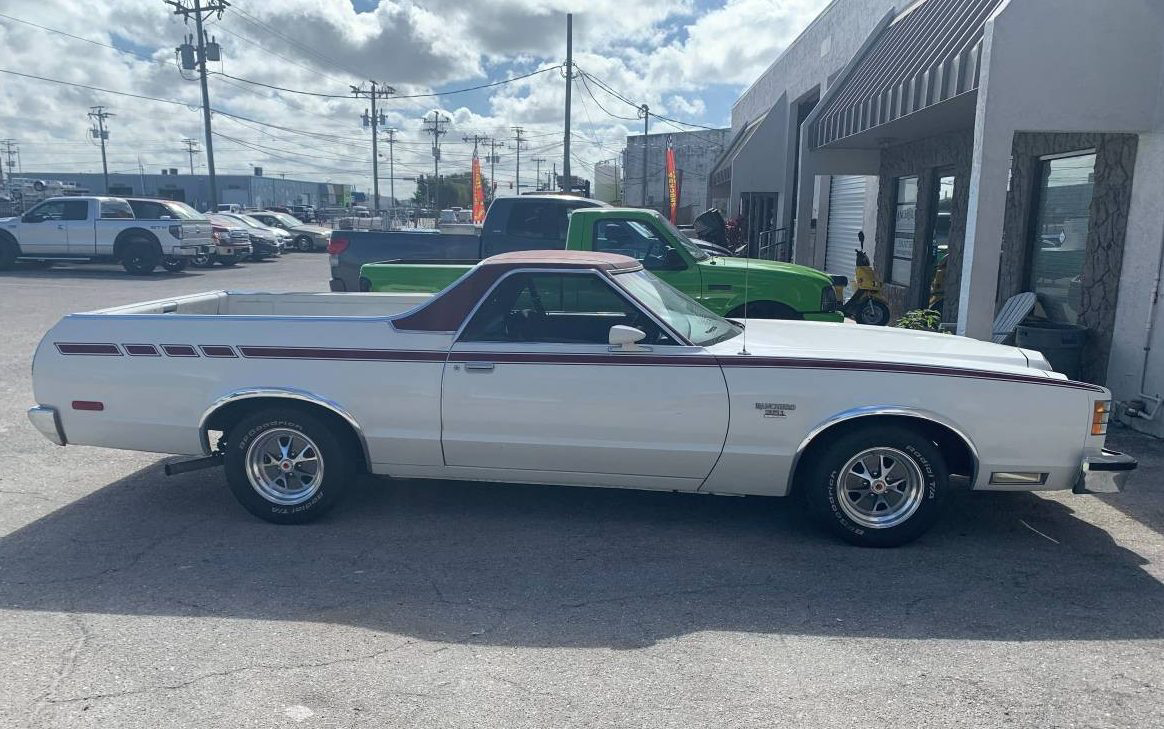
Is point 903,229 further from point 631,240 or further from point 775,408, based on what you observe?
point 775,408

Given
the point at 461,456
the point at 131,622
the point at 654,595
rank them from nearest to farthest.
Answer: the point at 131,622
the point at 654,595
the point at 461,456

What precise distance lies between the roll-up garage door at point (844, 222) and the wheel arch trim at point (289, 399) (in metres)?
12.5

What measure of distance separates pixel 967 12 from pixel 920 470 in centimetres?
642

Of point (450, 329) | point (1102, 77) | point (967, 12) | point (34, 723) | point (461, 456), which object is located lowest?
point (34, 723)

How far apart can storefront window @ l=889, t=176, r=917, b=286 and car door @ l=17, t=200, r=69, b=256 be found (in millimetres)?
20019

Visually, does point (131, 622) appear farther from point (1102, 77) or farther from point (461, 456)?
point (1102, 77)

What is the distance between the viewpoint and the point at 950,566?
473 centimetres

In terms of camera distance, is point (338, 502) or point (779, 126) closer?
point (338, 502)

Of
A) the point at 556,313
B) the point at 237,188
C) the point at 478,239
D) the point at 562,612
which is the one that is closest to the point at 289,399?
the point at 556,313

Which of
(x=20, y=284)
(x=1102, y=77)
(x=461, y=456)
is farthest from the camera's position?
(x=20, y=284)

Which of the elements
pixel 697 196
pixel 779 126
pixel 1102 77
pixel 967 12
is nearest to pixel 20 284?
pixel 779 126

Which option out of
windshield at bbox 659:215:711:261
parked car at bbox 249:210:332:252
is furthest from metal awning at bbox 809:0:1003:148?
parked car at bbox 249:210:332:252

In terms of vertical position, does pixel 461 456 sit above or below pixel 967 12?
below

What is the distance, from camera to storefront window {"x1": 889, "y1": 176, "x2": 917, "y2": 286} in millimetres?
13719
